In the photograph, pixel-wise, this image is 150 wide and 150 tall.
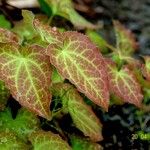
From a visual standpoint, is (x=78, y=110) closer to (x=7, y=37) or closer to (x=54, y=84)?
(x=54, y=84)

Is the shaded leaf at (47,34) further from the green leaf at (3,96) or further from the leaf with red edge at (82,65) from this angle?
the green leaf at (3,96)

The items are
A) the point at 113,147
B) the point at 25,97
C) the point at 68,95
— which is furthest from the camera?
the point at 113,147

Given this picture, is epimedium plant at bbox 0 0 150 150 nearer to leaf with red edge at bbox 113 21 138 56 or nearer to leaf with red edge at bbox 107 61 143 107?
leaf with red edge at bbox 107 61 143 107

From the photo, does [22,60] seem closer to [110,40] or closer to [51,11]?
[51,11]

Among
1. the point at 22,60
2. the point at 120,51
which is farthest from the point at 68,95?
the point at 120,51

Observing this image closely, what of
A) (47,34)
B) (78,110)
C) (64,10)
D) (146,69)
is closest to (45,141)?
(78,110)

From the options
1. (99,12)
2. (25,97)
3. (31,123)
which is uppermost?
(25,97)

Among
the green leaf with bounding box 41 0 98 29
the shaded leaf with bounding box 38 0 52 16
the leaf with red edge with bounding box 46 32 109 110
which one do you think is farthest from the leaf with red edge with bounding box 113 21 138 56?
the leaf with red edge with bounding box 46 32 109 110

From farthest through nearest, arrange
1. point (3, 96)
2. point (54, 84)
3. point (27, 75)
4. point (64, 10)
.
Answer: point (64, 10)
point (54, 84)
point (3, 96)
point (27, 75)
